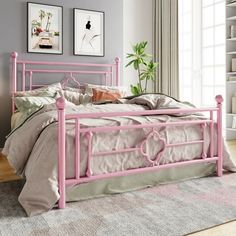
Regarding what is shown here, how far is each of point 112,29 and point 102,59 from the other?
0.47 m

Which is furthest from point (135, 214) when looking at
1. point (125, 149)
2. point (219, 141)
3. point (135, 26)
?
point (135, 26)

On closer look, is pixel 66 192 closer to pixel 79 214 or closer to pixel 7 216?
pixel 79 214

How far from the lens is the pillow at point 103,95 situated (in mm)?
4047

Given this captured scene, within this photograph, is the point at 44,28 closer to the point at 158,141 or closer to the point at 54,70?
the point at 54,70

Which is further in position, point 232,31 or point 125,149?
point 232,31

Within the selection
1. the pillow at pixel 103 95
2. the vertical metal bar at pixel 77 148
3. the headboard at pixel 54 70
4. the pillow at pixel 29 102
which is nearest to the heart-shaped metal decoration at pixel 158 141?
the vertical metal bar at pixel 77 148

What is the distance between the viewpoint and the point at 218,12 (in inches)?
196

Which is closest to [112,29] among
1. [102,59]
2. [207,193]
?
[102,59]

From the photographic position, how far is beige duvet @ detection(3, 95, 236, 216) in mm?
2037

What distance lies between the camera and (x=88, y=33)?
15.1ft

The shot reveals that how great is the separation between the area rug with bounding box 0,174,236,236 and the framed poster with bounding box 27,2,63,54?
229 cm

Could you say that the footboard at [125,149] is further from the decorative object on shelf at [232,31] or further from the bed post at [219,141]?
the decorative object on shelf at [232,31]

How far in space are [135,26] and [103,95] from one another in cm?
177

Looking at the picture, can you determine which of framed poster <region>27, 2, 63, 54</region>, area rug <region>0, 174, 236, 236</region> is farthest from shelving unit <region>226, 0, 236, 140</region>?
area rug <region>0, 174, 236, 236</region>
